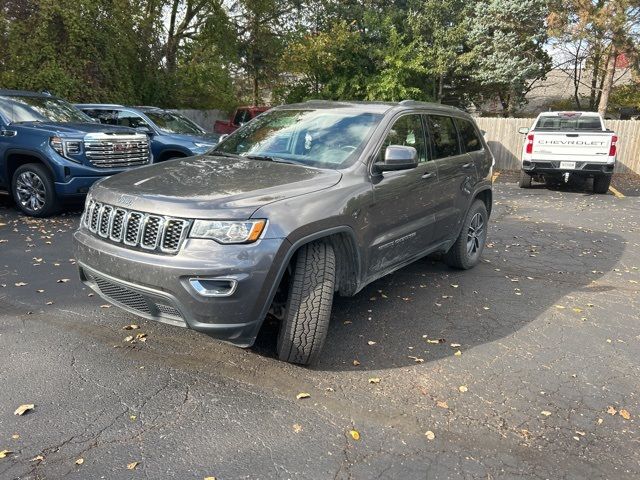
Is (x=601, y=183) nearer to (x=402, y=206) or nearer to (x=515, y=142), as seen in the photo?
(x=515, y=142)

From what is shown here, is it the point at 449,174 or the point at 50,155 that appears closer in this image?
the point at 449,174

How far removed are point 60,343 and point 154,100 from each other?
18337 mm

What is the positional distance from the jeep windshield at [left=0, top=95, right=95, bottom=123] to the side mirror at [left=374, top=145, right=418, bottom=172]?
6724 millimetres

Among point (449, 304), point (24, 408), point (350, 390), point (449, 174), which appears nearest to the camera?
point (24, 408)

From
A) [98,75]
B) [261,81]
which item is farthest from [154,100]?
[261,81]

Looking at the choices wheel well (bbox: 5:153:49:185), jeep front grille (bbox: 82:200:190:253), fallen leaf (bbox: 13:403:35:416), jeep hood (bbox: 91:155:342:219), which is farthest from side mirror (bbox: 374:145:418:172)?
wheel well (bbox: 5:153:49:185)

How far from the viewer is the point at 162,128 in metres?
10.9

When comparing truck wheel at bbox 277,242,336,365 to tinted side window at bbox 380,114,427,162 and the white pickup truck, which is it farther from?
the white pickup truck

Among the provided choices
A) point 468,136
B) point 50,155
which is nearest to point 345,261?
point 468,136

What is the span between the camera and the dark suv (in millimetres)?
3115

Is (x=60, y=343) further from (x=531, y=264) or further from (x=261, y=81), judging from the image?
(x=261, y=81)

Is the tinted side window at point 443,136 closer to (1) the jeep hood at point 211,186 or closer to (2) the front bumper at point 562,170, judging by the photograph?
(1) the jeep hood at point 211,186

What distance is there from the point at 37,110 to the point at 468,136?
694 centimetres

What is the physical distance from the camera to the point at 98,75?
15906 mm
